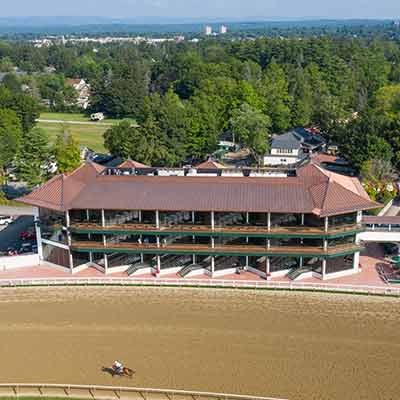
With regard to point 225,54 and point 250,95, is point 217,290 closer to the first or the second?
point 250,95

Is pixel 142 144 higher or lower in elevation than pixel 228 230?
higher

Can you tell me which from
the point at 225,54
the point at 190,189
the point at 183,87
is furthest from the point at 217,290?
the point at 225,54

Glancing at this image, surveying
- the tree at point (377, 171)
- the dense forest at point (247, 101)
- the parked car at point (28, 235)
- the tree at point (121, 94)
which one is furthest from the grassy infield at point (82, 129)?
the tree at point (377, 171)

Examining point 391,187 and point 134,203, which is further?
point 391,187

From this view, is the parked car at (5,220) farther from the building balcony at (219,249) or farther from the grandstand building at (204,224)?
the building balcony at (219,249)

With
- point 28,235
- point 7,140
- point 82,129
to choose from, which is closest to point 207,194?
point 28,235

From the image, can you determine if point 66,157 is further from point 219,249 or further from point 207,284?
point 207,284
